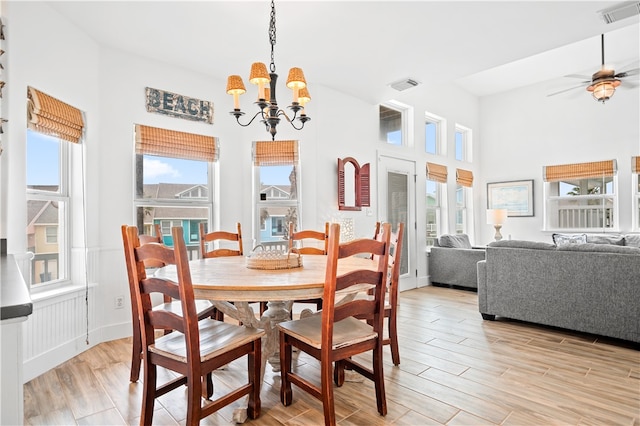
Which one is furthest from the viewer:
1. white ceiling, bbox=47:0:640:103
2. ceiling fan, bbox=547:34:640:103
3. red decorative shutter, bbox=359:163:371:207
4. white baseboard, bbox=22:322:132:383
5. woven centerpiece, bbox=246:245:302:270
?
red decorative shutter, bbox=359:163:371:207

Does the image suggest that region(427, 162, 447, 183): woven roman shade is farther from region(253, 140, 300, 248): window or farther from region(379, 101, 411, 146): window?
region(253, 140, 300, 248): window

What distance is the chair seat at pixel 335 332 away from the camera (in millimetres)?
1742

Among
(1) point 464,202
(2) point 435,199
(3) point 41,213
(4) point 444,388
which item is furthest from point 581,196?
(3) point 41,213

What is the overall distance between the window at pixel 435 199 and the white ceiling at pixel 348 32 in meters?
2.07

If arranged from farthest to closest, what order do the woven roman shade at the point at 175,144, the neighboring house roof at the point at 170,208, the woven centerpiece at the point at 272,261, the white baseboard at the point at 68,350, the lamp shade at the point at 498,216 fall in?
the lamp shade at the point at 498,216 → the neighboring house roof at the point at 170,208 → the woven roman shade at the point at 175,144 → the white baseboard at the point at 68,350 → the woven centerpiece at the point at 272,261

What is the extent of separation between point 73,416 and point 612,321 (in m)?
3.97

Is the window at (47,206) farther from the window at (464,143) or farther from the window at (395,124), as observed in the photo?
the window at (464,143)

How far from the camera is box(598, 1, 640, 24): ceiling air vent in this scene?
2.50m

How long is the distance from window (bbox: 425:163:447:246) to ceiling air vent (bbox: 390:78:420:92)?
1767 millimetres

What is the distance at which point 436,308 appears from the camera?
13.4ft

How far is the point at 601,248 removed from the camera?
2912 millimetres

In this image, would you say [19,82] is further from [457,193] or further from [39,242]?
[457,193]

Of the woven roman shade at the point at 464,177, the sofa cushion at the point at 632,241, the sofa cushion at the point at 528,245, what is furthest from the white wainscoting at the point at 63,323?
the sofa cushion at the point at 632,241

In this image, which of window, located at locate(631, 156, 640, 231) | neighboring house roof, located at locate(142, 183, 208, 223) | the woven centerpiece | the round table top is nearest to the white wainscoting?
neighboring house roof, located at locate(142, 183, 208, 223)
